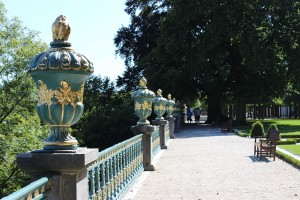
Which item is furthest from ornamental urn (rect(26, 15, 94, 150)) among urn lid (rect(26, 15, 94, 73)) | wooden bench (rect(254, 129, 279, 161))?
wooden bench (rect(254, 129, 279, 161))

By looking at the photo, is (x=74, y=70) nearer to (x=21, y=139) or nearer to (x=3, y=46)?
(x=21, y=139)

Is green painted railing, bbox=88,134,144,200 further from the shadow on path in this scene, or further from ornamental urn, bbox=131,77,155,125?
the shadow on path

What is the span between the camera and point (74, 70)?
169 inches

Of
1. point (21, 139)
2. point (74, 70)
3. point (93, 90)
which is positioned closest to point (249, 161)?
point (74, 70)

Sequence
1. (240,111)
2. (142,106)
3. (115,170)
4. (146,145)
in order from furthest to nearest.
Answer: (240,111) → (142,106) → (146,145) → (115,170)

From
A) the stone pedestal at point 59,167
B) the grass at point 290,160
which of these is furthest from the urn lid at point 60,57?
the grass at point 290,160

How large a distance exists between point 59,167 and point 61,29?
4.37ft

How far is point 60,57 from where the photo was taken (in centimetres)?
423

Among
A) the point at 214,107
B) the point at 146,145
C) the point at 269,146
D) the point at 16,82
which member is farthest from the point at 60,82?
the point at 214,107

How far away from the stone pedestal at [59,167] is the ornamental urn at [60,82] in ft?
0.57

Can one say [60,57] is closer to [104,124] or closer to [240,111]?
[104,124]

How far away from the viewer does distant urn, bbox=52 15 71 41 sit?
4.38m

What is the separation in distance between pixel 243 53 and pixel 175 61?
6.33 meters

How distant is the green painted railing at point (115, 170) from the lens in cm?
612
